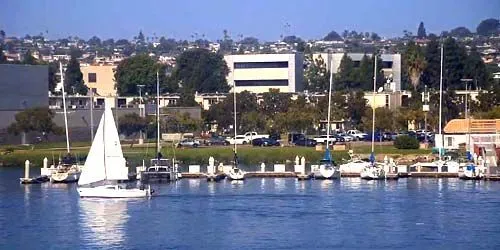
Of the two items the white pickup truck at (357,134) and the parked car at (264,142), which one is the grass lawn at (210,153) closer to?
the parked car at (264,142)

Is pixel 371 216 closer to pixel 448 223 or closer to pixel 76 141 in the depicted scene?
pixel 448 223

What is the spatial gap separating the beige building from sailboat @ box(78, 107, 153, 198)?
5646 centimetres

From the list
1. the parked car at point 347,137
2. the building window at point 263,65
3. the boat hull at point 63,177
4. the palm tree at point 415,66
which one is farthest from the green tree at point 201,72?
the boat hull at point 63,177

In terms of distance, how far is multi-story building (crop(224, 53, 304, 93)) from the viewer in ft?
332

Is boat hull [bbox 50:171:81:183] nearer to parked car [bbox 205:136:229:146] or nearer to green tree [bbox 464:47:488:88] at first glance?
parked car [bbox 205:136:229:146]

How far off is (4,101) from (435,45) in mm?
35504

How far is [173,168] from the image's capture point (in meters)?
59.3

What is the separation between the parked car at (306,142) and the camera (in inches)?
2925

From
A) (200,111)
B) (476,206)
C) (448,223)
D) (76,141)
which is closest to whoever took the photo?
(448,223)

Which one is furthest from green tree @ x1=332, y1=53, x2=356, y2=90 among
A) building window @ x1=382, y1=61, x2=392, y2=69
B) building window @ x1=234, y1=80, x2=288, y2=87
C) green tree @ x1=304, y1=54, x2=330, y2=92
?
building window @ x1=234, y1=80, x2=288, y2=87

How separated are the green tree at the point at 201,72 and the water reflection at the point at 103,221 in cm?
6152

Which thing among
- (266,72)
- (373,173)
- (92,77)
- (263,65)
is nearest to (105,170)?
(373,173)

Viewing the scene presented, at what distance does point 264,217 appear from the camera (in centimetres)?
4491

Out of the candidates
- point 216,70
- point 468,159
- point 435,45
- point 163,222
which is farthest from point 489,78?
point 163,222
